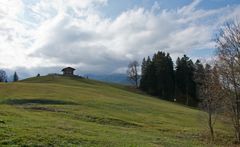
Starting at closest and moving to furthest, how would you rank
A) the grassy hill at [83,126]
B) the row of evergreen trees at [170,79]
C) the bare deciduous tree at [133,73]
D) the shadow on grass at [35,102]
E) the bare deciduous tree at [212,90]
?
the grassy hill at [83,126] < the bare deciduous tree at [212,90] < the shadow on grass at [35,102] < the row of evergreen trees at [170,79] < the bare deciduous tree at [133,73]

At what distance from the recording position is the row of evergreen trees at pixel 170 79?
123875mm

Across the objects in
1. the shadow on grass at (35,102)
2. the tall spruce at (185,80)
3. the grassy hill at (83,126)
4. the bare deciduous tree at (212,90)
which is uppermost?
the tall spruce at (185,80)

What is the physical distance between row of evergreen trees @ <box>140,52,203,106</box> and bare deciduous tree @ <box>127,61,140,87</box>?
21768 mm

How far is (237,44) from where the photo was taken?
34.7 m

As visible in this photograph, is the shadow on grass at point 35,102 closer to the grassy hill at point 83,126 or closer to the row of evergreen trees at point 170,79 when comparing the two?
the grassy hill at point 83,126

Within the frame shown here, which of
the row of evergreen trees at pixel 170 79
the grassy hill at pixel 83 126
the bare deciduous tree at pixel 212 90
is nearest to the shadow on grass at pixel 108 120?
the grassy hill at pixel 83 126

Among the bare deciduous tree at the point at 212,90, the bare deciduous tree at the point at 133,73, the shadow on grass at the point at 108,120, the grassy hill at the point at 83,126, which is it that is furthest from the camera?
the bare deciduous tree at the point at 133,73

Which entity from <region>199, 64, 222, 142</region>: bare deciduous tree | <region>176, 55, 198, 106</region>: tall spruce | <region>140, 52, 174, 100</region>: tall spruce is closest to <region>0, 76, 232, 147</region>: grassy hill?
<region>199, 64, 222, 142</region>: bare deciduous tree

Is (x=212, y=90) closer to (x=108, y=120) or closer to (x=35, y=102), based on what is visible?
(x=108, y=120)

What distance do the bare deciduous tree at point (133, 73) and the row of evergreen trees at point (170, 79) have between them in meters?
21.8

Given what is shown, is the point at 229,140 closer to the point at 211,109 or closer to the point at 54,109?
the point at 211,109

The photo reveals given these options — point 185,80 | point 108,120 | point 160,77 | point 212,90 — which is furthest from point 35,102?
point 185,80

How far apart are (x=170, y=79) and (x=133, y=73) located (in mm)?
31499

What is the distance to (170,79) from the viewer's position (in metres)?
125
